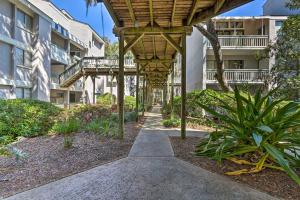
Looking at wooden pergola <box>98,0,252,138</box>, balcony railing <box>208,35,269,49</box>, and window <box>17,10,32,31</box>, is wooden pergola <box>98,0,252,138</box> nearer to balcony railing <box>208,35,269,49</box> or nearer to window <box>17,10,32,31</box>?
window <box>17,10,32,31</box>

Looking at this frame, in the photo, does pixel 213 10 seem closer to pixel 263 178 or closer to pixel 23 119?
pixel 263 178

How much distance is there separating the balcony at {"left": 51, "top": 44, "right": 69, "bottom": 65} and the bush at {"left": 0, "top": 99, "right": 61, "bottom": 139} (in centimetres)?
1512

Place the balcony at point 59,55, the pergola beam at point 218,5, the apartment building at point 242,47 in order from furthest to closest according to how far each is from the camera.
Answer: the balcony at point 59,55 → the apartment building at point 242,47 → the pergola beam at point 218,5

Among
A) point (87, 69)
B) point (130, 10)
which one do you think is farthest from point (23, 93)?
point (130, 10)

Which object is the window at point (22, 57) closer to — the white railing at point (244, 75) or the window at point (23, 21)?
the window at point (23, 21)

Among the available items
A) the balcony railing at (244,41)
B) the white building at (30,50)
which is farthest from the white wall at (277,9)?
the white building at (30,50)

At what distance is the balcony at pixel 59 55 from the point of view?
947 inches

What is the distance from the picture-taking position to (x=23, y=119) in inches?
346

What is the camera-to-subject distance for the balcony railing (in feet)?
71.5

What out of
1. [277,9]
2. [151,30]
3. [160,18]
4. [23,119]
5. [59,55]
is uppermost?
[277,9]

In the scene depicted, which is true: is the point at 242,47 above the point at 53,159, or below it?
above

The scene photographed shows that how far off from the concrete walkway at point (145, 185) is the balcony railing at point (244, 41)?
18.5 meters

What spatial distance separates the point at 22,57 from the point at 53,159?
15.9m

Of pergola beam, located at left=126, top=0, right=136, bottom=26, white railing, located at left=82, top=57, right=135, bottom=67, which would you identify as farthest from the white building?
pergola beam, located at left=126, top=0, right=136, bottom=26
